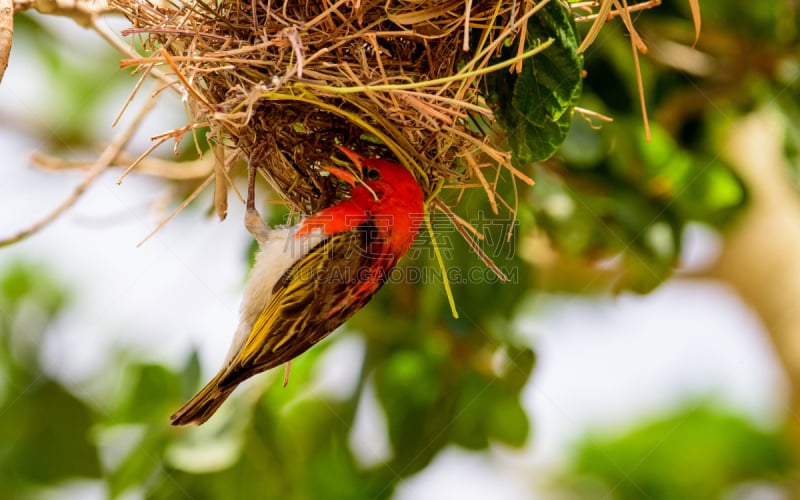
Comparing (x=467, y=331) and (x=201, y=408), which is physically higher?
(x=201, y=408)

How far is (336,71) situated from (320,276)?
1.76 ft

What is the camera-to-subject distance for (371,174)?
7.06 feet

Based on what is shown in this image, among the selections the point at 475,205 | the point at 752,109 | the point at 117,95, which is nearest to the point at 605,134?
the point at 475,205

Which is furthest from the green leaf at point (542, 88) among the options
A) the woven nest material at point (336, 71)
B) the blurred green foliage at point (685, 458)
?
the blurred green foliage at point (685, 458)

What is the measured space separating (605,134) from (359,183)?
1556mm

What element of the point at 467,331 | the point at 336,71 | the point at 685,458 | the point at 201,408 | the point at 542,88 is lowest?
the point at 685,458

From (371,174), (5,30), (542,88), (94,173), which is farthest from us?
(94,173)

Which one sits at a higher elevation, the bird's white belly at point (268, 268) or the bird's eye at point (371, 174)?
the bird's eye at point (371, 174)

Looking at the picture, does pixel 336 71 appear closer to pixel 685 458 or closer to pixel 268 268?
pixel 268 268

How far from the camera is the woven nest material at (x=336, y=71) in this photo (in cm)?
186

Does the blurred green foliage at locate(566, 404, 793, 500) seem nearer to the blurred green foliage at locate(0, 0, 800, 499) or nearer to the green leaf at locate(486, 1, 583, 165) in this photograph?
the blurred green foliage at locate(0, 0, 800, 499)

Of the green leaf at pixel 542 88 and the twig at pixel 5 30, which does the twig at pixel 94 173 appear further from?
the green leaf at pixel 542 88

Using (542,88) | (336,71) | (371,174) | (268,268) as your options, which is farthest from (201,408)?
(542,88)

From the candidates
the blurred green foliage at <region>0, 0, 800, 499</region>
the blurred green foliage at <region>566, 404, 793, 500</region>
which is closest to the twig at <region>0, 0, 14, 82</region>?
the blurred green foliage at <region>0, 0, 800, 499</region>
